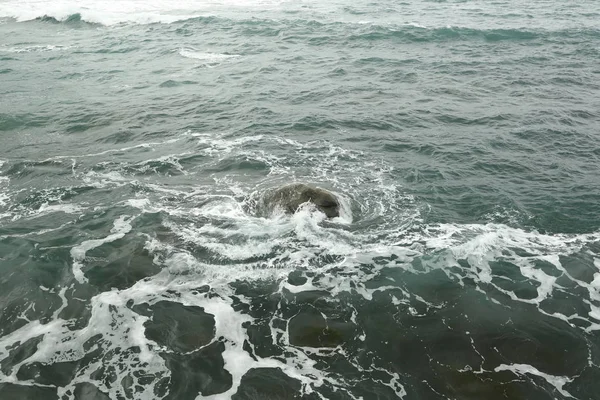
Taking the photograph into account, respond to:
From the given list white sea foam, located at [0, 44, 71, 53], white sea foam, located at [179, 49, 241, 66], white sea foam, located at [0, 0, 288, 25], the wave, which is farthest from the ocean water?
white sea foam, located at [0, 0, 288, 25]

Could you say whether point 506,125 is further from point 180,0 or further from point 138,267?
Answer: point 180,0

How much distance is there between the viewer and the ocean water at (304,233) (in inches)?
324

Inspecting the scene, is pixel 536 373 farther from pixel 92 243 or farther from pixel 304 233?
pixel 92 243

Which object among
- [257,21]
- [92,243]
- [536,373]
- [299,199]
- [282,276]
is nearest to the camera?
[536,373]

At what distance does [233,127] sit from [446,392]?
13942 millimetres

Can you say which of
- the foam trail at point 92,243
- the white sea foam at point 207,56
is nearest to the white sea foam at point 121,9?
the white sea foam at point 207,56

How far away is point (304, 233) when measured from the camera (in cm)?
1172

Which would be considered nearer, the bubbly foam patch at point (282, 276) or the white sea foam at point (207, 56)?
the bubbly foam patch at point (282, 276)

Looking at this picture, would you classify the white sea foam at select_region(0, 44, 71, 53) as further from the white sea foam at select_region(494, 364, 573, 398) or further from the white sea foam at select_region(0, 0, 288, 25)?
the white sea foam at select_region(494, 364, 573, 398)

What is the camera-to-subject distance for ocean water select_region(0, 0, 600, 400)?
27.0 feet

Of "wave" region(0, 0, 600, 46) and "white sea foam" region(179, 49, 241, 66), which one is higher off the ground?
"wave" region(0, 0, 600, 46)

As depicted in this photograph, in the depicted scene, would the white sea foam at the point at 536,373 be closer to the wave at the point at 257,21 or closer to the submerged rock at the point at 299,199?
the submerged rock at the point at 299,199

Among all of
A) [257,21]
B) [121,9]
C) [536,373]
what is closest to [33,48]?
[121,9]

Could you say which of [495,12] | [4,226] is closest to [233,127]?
[4,226]
